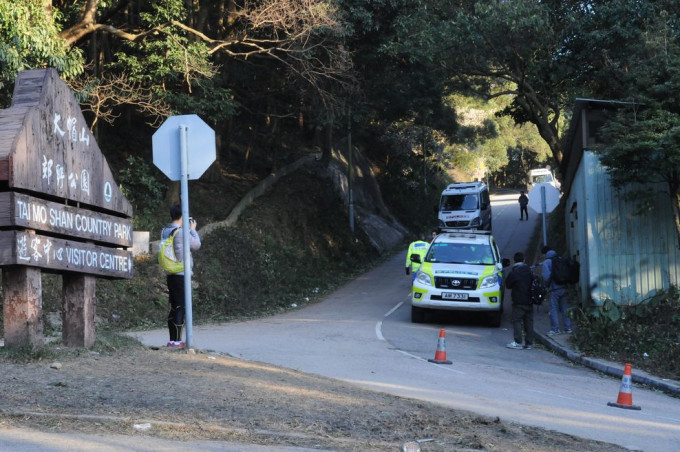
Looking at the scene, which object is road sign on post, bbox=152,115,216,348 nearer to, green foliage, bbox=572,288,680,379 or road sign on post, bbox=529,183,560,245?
green foliage, bbox=572,288,680,379

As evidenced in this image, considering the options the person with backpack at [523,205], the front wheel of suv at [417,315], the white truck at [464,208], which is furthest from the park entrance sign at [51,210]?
the person with backpack at [523,205]

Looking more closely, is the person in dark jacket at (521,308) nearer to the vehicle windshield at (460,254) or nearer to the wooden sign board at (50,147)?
the vehicle windshield at (460,254)

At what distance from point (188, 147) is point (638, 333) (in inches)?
369

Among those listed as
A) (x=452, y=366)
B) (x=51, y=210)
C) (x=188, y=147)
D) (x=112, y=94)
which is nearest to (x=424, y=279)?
(x=452, y=366)

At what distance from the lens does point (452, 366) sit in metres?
13.0

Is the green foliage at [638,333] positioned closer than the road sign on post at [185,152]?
No

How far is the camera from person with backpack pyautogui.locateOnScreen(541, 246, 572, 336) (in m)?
17.6

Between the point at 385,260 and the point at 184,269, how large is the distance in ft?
84.9

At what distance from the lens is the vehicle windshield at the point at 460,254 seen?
1989cm

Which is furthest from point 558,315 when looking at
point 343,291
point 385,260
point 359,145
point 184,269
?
point 359,145

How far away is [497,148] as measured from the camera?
6819cm

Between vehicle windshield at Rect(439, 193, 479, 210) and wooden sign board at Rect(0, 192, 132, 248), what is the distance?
90.4 feet

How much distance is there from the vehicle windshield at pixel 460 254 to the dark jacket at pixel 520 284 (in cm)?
305

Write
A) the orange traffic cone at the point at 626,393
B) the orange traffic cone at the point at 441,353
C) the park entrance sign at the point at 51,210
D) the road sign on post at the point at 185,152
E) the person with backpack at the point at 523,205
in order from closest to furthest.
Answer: the park entrance sign at the point at 51,210, the orange traffic cone at the point at 626,393, the road sign on post at the point at 185,152, the orange traffic cone at the point at 441,353, the person with backpack at the point at 523,205
